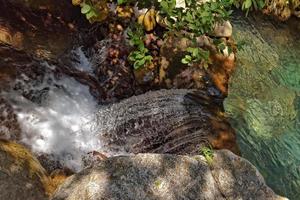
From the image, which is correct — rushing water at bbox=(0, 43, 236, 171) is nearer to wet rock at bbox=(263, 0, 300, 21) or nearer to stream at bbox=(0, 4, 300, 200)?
stream at bbox=(0, 4, 300, 200)

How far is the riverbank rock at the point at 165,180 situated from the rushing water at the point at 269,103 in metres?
2.05

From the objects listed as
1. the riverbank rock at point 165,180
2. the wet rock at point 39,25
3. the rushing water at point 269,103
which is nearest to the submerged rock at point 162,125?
the rushing water at point 269,103

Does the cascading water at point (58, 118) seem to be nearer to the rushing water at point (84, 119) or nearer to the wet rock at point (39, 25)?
the rushing water at point (84, 119)

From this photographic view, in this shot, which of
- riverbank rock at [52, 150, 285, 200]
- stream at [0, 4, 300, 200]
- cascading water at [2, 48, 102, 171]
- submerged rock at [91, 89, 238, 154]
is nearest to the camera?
riverbank rock at [52, 150, 285, 200]

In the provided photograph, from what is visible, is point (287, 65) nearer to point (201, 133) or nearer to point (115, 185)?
point (201, 133)

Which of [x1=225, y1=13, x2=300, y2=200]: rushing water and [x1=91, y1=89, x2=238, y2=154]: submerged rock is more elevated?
Result: [x1=91, y1=89, x2=238, y2=154]: submerged rock

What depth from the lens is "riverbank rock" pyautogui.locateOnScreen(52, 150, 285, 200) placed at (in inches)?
143

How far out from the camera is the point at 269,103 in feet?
24.6

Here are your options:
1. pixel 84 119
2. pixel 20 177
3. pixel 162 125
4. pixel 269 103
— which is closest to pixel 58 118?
pixel 84 119

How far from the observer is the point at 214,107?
652 centimetres

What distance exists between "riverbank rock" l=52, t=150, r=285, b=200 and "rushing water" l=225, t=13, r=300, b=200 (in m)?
2.05

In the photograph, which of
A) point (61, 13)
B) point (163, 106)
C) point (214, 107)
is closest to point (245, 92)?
point (214, 107)

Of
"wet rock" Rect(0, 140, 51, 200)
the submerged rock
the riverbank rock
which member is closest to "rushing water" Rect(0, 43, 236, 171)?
the submerged rock

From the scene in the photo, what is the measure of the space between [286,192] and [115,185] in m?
3.39
